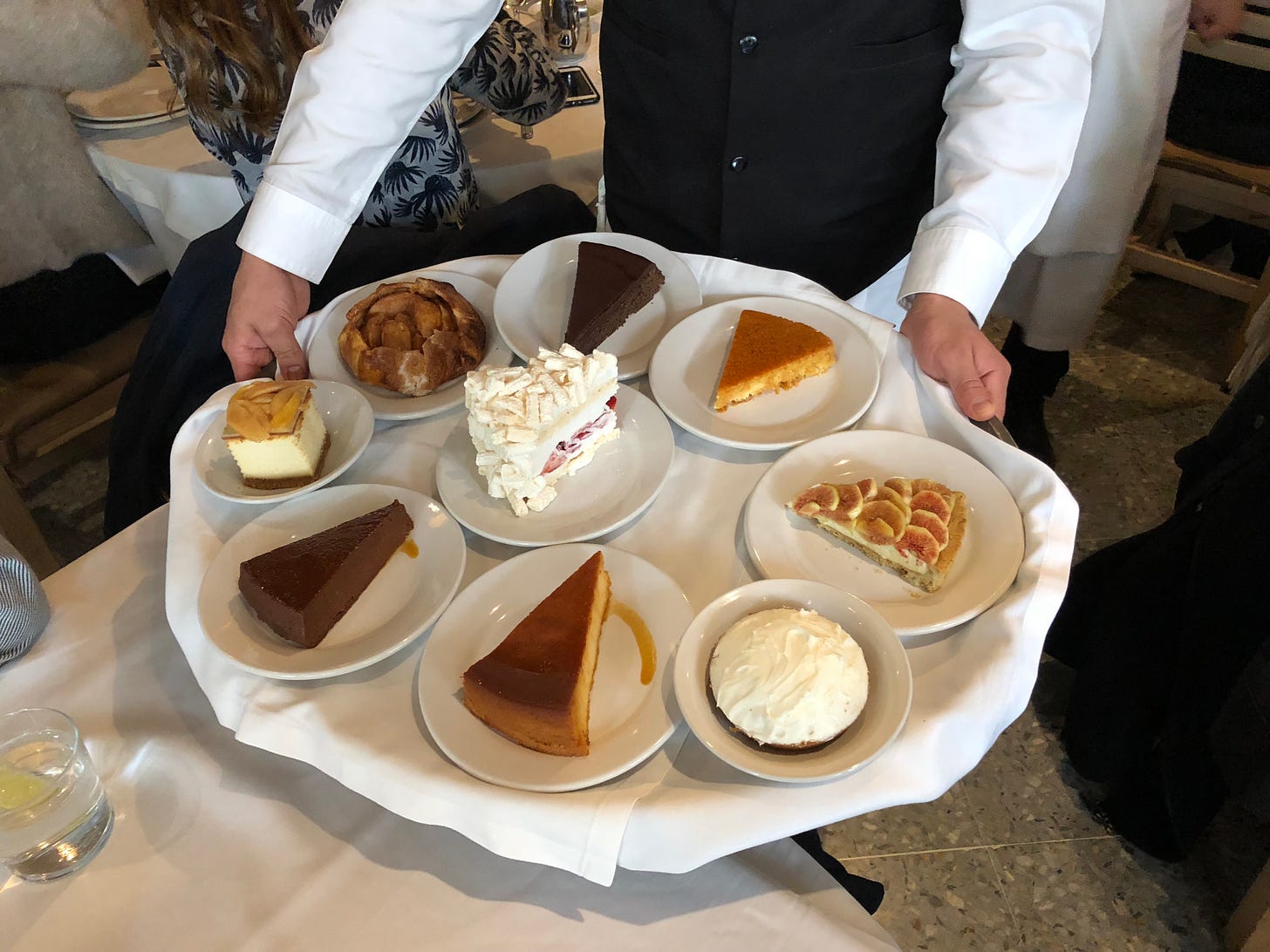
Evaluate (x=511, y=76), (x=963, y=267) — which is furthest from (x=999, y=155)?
A: (x=511, y=76)

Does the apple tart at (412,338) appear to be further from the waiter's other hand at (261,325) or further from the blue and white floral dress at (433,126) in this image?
the blue and white floral dress at (433,126)

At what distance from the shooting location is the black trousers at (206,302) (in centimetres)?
152

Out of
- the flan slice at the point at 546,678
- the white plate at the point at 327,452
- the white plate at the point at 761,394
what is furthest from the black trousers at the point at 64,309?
the flan slice at the point at 546,678

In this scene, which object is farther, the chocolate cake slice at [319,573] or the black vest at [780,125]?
the black vest at [780,125]

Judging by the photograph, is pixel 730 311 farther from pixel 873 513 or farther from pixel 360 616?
pixel 360 616

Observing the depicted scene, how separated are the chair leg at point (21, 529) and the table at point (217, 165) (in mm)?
726

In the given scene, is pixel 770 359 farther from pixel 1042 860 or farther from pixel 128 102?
pixel 128 102

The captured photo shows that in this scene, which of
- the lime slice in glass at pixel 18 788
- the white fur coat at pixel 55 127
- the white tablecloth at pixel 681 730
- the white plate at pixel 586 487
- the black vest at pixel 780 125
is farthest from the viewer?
the white fur coat at pixel 55 127

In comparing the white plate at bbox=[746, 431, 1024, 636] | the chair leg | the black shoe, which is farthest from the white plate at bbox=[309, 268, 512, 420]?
the black shoe

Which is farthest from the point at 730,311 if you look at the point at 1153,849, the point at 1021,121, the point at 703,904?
the point at 1153,849

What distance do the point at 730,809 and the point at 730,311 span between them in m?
0.73

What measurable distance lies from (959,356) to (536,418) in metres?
0.53

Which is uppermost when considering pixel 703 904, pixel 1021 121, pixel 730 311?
pixel 1021 121

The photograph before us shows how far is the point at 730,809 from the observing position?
725mm
